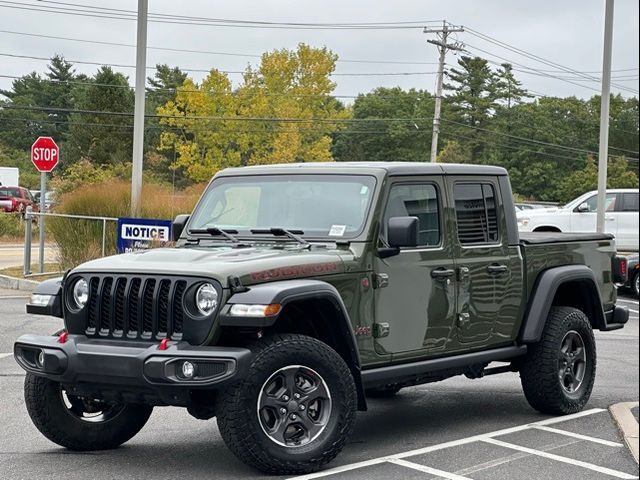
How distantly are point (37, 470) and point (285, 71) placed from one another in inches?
2078

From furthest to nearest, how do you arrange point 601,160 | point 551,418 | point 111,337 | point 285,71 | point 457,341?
point 285,71, point 601,160, point 551,418, point 457,341, point 111,337

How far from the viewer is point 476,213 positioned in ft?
27.9

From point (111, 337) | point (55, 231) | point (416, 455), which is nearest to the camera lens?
point (111, 337)

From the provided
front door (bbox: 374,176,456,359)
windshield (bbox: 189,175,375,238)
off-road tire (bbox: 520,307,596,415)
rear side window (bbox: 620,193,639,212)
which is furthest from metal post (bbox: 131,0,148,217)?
front door (bbox: 374,176,456,359)

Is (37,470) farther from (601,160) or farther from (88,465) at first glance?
(601,160)

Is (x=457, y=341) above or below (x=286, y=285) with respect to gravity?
below

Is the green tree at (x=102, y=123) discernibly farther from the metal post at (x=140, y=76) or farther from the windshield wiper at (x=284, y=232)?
the windshield wiper at (x=284, y=232)

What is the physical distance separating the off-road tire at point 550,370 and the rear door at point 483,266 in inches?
15.8

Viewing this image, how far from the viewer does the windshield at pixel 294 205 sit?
7.59m

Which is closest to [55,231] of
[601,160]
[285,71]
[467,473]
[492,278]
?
[601,160]

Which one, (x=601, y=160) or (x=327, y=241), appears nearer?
(x=327, y=241)

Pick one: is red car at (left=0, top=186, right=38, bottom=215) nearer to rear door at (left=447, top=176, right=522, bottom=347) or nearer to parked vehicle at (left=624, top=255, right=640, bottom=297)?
parked vehicle at (left=624, top=255, right=640, bottom=297)

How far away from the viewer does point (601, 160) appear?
1064 inches

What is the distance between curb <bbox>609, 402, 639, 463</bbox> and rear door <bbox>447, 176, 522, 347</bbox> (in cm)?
108
